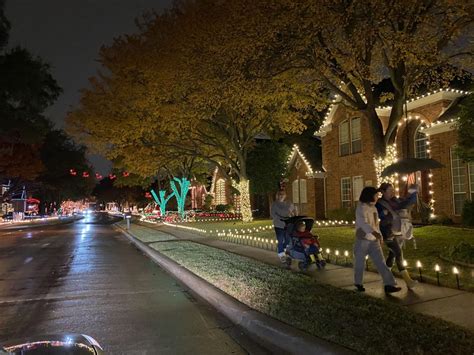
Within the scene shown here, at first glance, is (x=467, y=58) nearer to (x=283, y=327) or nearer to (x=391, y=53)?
(x=391, y=53)

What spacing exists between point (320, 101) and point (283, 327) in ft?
45.4

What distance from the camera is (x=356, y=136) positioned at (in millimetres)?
26328

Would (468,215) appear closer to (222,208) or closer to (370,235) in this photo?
(370,235)

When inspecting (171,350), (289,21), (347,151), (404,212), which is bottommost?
(171,350)

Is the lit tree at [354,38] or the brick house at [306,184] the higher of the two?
the lit tree at [354,38]

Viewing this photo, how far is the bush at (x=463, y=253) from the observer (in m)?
9.90

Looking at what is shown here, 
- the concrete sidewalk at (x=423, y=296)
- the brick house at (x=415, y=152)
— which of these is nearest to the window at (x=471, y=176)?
the brick house at (x=415, y=152)

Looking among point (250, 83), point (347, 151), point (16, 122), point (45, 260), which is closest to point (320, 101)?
point (250, 83)

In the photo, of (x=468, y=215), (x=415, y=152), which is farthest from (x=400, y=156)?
(x=468, y=215)

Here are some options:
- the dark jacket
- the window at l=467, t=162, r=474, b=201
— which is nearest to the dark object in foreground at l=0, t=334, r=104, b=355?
the dark jacket

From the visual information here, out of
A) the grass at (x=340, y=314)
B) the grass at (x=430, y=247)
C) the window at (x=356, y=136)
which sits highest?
the window at (x=356, y=136)

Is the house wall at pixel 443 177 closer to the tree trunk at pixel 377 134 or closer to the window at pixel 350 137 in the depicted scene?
the window at pixel 350 137

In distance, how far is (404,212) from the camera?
8812 millimetres

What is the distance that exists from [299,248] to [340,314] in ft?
12.3
